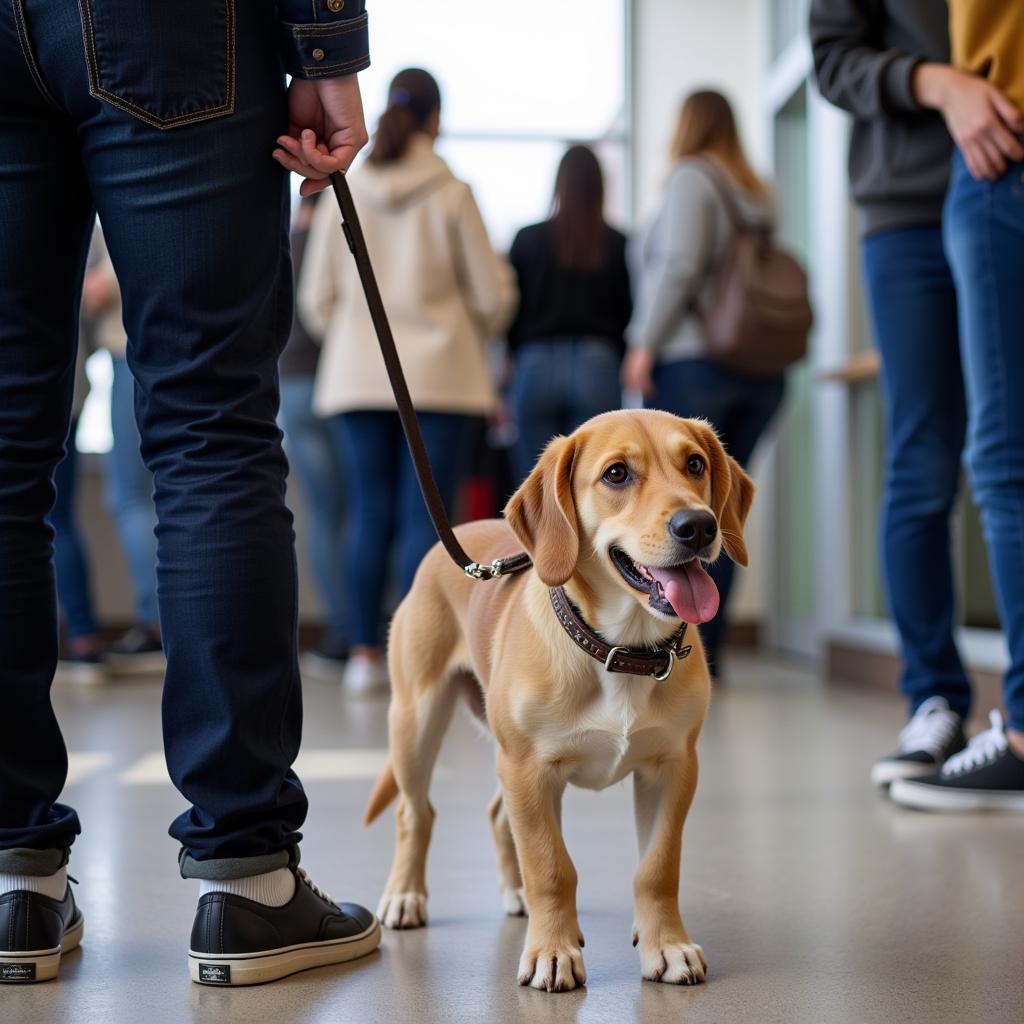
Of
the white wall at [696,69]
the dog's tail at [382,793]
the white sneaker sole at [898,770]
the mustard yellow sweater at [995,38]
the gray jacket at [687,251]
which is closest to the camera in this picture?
the dog's tail at [382,793]

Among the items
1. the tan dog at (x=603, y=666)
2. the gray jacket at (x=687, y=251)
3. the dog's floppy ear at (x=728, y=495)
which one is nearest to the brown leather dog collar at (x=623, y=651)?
the tan dog at (x=603, y=666)

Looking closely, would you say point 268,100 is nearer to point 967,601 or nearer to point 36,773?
point 36,773

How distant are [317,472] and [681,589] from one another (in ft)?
12.7

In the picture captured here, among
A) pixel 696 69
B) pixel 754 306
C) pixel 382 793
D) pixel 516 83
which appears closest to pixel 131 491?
pixel 754 306

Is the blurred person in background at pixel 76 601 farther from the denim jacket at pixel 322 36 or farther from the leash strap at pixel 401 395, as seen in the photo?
the denim jacket at pixel 322 36

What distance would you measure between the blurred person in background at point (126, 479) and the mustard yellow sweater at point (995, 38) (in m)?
3.26

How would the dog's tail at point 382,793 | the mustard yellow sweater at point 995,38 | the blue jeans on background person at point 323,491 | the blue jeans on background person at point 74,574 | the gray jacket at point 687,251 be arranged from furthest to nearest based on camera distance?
the blue jeans on background person at point 323,491
the blue jeans on background person at point 74,574
the gray jacket at point 687,251
the mustard yellow sweater at point 995,38
the dog's tail at point 382,793

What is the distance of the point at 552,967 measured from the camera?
60.7 inches

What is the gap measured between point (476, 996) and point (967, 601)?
118 inches

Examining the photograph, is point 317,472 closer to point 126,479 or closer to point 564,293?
point 126,479

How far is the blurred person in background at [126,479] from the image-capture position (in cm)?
499

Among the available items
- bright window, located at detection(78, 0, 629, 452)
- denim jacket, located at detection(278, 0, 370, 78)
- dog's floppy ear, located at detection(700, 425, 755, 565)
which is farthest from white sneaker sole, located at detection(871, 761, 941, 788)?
bright window, located at detection(78, 0, 629, 452)

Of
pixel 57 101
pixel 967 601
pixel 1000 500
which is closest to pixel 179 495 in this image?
pixel 57 101

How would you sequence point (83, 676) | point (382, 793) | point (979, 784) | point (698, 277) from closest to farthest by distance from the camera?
point (382, 793) → point (979, 784) → point (698, 277) → point (83, 676)
